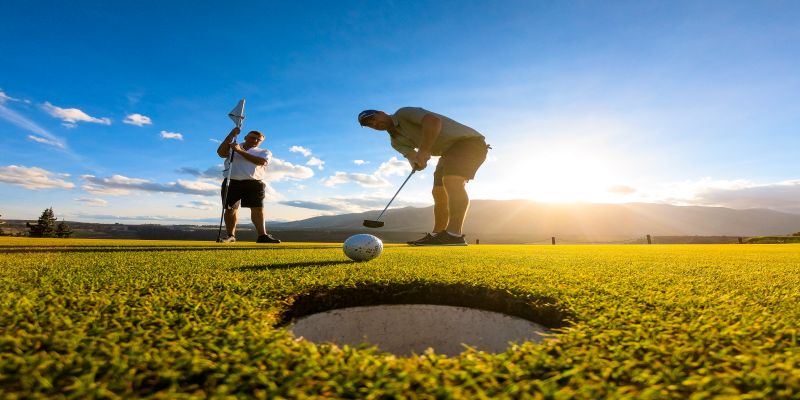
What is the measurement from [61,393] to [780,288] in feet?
10.4

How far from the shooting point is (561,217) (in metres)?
184

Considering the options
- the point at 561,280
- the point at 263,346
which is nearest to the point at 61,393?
the point at 263,346

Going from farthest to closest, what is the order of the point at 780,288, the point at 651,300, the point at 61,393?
the point at 780,288
the point at 651,300
the point at 61,393

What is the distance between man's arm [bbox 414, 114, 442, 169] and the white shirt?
3513 mm

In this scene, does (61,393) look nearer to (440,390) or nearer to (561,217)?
(440,390)

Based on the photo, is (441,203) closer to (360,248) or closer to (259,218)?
(360,248)

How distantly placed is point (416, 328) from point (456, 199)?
352 centimetres

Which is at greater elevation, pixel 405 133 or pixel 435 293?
pixel 405 133

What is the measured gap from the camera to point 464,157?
18.4 feet

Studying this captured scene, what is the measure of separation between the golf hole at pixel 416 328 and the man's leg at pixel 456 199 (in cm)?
340

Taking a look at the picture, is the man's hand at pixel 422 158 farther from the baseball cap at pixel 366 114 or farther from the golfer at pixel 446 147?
the baseball cap at pixel 366 114

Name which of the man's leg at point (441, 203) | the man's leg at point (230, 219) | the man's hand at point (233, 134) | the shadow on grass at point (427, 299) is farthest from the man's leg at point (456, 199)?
the man's hand at point (233, 134)

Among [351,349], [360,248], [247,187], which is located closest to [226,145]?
[247,187]

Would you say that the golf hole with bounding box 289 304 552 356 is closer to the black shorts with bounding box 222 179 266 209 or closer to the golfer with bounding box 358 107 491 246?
the golfer with bounding box 358 107 491 246
